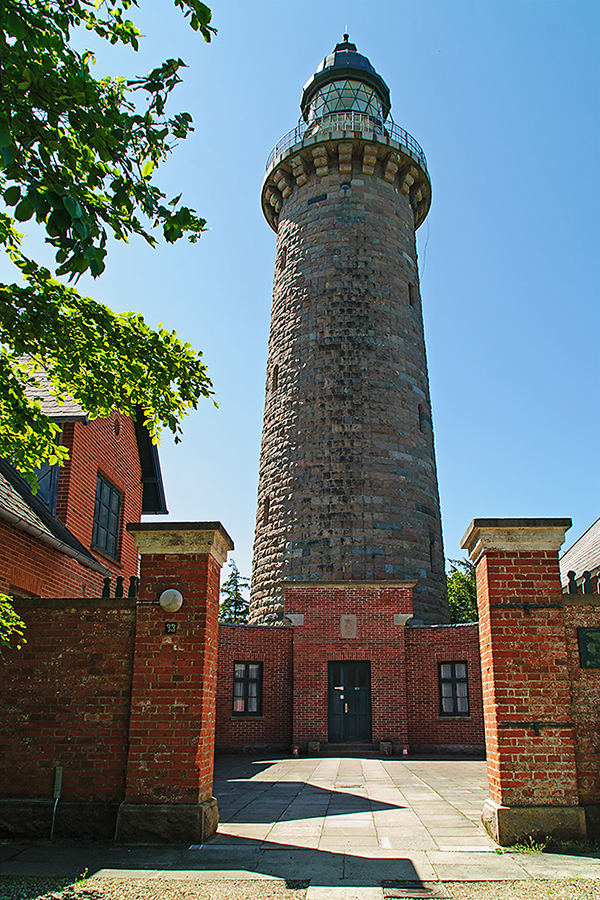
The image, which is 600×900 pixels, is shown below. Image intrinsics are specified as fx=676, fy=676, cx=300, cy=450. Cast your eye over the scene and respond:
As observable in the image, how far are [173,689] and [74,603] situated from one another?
1.44 m

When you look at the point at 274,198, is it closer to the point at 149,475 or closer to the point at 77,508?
the point at 149,475

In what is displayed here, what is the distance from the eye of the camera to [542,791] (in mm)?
6277

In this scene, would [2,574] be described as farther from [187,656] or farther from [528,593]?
[528,593]

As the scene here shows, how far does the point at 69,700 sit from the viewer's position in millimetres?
6797

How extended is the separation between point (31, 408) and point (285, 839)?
471cm

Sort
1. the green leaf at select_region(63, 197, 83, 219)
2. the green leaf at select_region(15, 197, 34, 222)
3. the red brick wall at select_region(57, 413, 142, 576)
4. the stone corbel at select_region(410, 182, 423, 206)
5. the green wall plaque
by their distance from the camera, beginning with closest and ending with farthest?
the green leaf at select_region(63, 197, 83, 219), the green leaf at select_region(15, 197, 34, 222), the green wall plaque, the red brick wall at select_region(57, 413, 142, 576), the stone corbel at select_region(410, 182, 423, 206)

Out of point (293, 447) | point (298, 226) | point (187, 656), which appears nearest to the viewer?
point (187, 656)

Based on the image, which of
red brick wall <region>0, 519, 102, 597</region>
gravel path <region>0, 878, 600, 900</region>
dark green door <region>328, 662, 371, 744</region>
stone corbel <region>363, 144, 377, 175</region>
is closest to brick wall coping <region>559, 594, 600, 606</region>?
gravel path <region>0, 878, 600, 900</region>

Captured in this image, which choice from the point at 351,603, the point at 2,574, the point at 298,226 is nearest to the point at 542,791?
the point at 2,574

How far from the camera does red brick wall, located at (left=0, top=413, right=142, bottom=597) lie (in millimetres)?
9420

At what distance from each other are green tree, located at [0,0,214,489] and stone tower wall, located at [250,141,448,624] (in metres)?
12.9

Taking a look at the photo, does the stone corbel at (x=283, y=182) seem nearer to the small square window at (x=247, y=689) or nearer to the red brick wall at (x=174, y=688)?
the small square window at (x=247, y=689)

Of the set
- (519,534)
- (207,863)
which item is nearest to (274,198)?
(519,534)

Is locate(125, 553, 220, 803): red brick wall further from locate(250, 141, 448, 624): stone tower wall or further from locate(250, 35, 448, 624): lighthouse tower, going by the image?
locate(250, 141, 448, 624): stone tower wall
